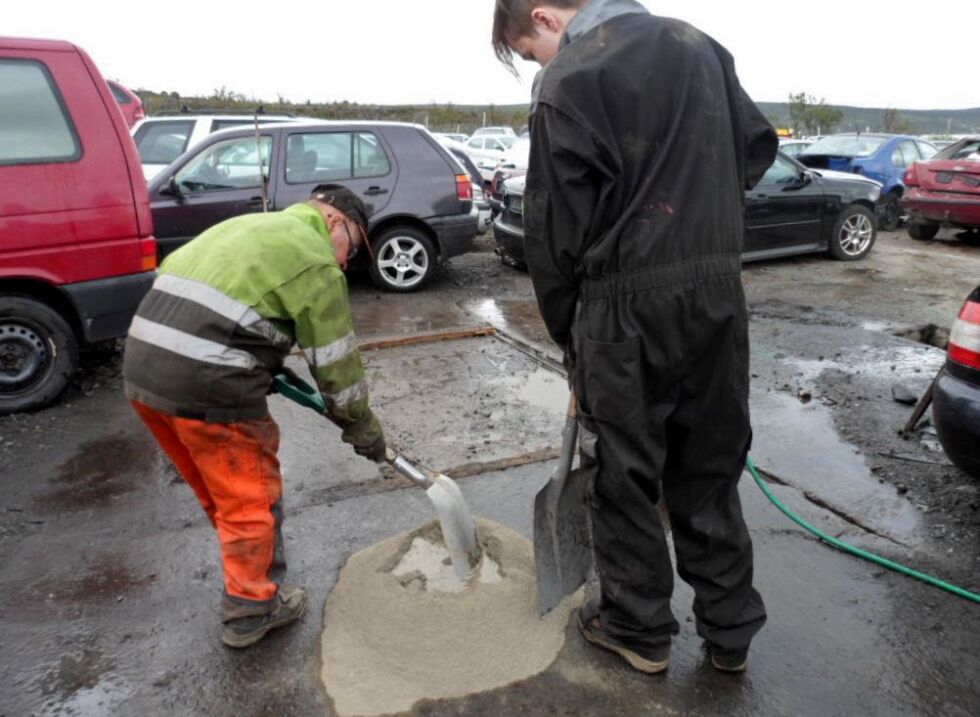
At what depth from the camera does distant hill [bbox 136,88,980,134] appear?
92.3ft

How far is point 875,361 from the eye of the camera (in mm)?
5723

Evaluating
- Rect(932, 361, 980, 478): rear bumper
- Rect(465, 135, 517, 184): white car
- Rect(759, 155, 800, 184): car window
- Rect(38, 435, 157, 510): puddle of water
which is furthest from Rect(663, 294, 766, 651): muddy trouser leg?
Rect(465, 135, 517, 184): white car

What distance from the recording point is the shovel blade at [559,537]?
249cm

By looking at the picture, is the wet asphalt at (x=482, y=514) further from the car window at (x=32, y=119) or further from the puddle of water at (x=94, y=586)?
the car window at (x=32, y=119)

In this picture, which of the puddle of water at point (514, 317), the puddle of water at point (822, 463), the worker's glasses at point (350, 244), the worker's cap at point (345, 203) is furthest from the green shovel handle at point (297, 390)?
the puddle of water at point (514, 317)

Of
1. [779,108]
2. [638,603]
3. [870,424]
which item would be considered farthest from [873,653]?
[779,108]

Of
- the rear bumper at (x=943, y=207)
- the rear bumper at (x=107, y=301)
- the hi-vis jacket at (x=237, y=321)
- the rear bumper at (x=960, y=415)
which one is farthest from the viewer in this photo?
the rear bumper at (x=943, y=207)

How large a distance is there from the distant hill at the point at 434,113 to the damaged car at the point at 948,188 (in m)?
19.9

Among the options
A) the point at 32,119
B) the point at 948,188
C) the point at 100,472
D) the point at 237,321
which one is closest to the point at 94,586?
the point at 100,472

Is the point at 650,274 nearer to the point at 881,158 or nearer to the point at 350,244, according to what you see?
the point at 350,244

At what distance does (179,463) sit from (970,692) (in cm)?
268

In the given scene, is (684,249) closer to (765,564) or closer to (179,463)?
(765,564)

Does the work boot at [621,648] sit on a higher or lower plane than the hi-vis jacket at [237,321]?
lower

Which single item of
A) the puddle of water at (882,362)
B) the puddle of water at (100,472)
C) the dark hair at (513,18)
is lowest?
the puddle of water at (100,472)
